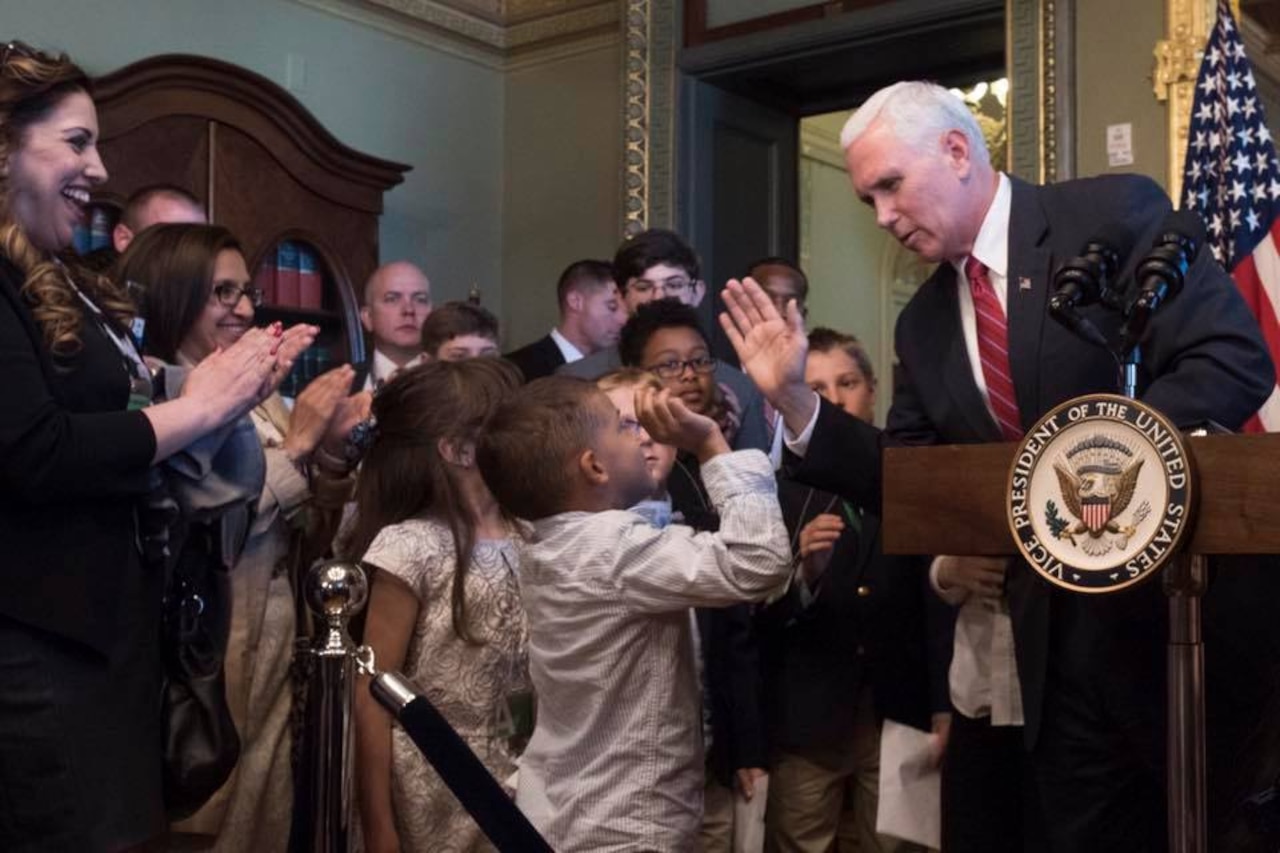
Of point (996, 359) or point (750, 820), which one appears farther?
point (750, 820)

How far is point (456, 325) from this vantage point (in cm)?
416

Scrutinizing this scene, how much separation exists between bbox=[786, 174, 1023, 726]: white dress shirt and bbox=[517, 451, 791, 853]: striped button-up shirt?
0.62 feet

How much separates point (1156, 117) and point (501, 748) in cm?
400

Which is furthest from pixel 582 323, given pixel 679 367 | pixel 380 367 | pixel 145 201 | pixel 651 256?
pixel 679 367

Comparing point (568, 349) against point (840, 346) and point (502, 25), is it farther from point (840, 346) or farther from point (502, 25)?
point (502, 25)

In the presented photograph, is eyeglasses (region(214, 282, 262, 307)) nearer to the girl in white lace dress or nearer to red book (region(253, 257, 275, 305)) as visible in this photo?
the girl in white lace dress

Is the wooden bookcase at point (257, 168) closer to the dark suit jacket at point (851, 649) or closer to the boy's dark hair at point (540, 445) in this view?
the dark suit jacket at point (851, 649)

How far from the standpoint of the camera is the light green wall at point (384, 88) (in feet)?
19.4

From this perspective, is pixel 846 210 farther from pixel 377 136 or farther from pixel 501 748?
pixel 501 748

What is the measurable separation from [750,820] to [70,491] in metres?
1.55

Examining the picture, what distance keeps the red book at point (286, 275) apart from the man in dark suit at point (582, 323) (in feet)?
4.12

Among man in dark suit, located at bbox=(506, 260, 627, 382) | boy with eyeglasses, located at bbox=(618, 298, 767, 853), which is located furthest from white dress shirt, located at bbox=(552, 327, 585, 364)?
boy with eyeglasses, located at bbox=(618, 298, 767, 853)

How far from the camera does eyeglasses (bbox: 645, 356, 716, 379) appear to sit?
339 centimetres

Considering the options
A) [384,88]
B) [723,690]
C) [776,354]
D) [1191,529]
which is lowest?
[723,690]
